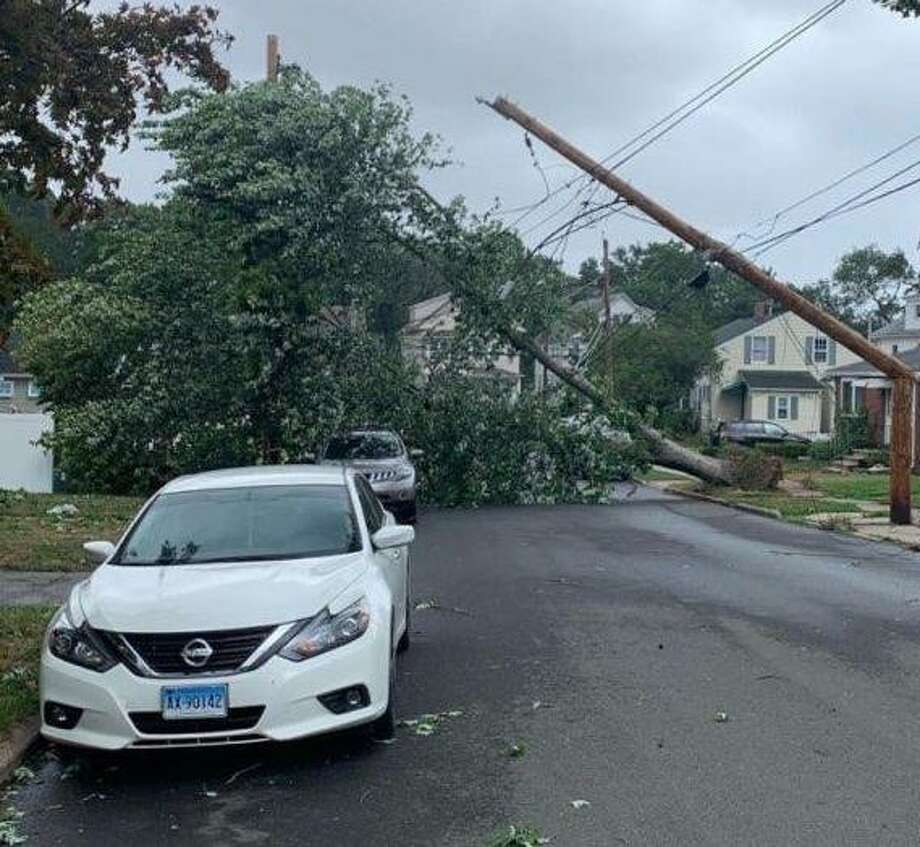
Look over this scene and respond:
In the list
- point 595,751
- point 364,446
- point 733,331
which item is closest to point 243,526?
point 595,751

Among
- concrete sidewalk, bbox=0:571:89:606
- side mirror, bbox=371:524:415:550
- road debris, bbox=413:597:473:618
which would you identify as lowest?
road debris, bbox=413:597:473:618

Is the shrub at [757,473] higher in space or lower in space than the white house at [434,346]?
lower

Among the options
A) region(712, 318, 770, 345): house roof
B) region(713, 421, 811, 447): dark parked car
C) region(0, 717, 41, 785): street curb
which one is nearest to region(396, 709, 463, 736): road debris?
region(0, 717, 41, 785): street curb

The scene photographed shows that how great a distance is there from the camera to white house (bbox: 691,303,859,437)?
61969 mm

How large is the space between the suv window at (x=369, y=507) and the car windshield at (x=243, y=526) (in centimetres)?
21

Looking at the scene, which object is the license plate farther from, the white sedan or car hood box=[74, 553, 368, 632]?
car hood box=[74, 553, 368, 632]

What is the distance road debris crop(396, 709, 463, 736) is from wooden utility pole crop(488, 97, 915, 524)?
15796 mm

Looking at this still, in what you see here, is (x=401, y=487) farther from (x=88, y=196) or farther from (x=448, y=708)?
(x=448, y=708)

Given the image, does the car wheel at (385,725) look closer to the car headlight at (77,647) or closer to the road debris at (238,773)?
the road debris at (238,773)

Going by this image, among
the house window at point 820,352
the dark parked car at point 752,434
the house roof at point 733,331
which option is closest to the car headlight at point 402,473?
the dark parked car at point 752,434

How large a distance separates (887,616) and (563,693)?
4666 mm

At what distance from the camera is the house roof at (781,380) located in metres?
61.9

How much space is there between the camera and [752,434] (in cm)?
5319

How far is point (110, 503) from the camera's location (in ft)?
69.6
